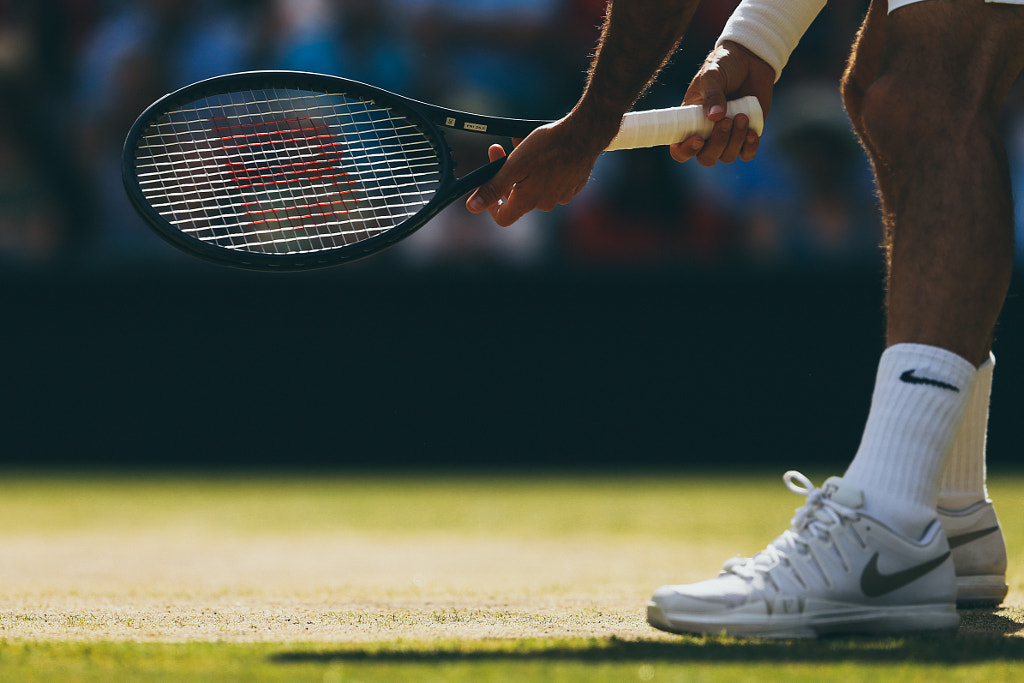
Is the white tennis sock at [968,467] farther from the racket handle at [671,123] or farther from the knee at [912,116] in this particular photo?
the racket handle at [671,123]

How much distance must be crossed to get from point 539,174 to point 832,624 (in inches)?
32.9

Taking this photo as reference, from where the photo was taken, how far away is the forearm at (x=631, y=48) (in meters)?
1.78

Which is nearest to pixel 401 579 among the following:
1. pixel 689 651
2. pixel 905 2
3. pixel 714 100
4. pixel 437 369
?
pixel 689 651

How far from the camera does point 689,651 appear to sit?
1412mm

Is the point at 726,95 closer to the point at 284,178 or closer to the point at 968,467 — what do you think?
→ the point at 968,467

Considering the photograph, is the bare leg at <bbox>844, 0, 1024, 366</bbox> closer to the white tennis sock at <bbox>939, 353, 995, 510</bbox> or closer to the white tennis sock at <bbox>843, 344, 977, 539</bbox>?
the white tennis sock at <bbox>843, 344, 977, 539</bbox>

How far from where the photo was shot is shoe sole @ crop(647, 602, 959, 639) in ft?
4.98

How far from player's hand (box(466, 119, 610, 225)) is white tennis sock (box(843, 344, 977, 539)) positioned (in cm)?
61

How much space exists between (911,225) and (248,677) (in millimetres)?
1017

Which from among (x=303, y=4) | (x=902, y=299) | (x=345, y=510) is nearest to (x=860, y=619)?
(x=902, y=299)

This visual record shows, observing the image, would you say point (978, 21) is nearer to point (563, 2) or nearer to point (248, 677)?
point (248, 677)

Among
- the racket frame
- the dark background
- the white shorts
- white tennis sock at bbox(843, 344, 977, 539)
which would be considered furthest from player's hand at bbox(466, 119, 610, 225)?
the dark background

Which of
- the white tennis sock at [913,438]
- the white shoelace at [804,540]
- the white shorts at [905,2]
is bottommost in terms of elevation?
the white shoelace at [804,540]

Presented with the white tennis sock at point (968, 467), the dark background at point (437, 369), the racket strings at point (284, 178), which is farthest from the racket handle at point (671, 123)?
the dark background at point (437, 369)
